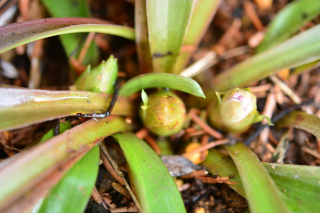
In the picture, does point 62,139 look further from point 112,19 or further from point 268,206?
point 112,19

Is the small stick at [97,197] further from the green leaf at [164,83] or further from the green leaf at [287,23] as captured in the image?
the green leaf at [287,23]

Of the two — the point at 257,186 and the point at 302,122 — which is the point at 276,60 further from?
the point at 257,186

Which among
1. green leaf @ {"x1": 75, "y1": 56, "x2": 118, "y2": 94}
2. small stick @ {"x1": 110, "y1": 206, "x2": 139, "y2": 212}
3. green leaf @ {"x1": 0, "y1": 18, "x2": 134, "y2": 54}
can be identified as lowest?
small stick @ {"x1": 110, "y1": 206, "x2": 139, "y2": 212}

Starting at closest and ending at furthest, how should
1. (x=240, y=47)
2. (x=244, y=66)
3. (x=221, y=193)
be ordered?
1. (x=221, y=193)
2. (x=244, y=66)
3. (x=240, y=47)

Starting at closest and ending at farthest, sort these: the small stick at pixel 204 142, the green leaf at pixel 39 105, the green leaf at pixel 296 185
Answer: the green leaf at pixel 39 105 → the green leaf at pixel 296 185 → the small stick at pixel 204 142

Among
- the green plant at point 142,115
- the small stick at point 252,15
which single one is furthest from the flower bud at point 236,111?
the small stick at point 252,15

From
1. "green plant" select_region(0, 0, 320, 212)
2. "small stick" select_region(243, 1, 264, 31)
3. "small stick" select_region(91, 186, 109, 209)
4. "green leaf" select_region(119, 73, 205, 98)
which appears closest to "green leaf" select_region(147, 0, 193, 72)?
"green plant" select_region(0, 0, 320, 212)

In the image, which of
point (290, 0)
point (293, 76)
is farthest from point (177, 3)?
point (290, 0)

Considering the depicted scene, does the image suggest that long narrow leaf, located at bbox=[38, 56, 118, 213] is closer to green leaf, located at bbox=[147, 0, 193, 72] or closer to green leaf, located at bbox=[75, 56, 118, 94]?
green leaf, located at bbox=[75, 56, 118, 94]
